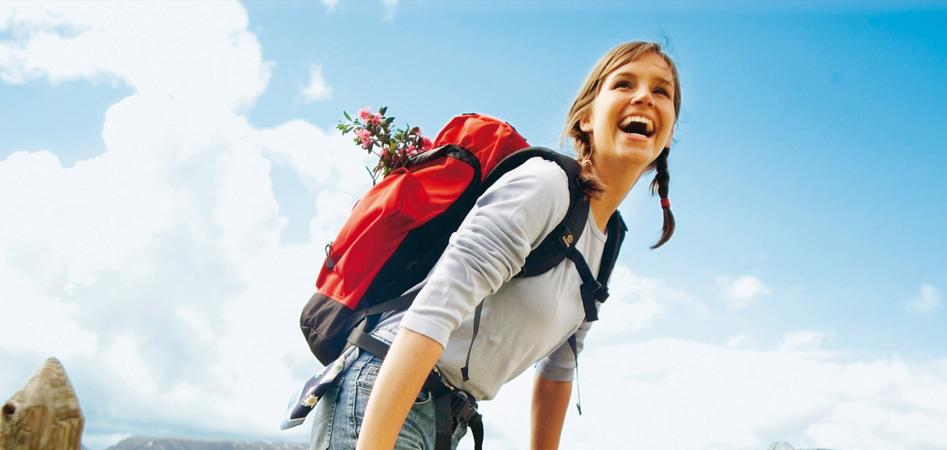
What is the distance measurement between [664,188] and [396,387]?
250 centimetres

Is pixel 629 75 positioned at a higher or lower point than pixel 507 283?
higher

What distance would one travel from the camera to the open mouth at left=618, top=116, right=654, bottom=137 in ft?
12.6

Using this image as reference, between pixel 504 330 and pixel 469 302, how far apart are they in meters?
0.47

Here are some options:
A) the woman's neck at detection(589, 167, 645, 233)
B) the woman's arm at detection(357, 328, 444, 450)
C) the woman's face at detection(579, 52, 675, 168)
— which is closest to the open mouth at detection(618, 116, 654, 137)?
the woman's face at detection(579, 52, 675, 168)

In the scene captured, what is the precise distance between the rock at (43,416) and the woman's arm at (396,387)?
60.4 inches

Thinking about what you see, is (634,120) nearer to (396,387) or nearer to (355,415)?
(396,387)

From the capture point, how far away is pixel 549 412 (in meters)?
4.78

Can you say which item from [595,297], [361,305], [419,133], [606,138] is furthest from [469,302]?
[419,133]

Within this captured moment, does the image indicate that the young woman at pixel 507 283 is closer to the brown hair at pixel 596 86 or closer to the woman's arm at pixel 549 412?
the brown hair at pixel 596 86

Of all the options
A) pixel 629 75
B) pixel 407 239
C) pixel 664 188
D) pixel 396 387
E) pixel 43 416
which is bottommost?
pixel 43 416

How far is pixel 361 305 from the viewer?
→ 3590mm

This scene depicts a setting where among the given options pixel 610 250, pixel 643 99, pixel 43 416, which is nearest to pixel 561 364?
pixel 610 250

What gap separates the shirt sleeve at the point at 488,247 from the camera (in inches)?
115

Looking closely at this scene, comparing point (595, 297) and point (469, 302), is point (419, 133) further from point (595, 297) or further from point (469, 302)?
point (469, 302)
